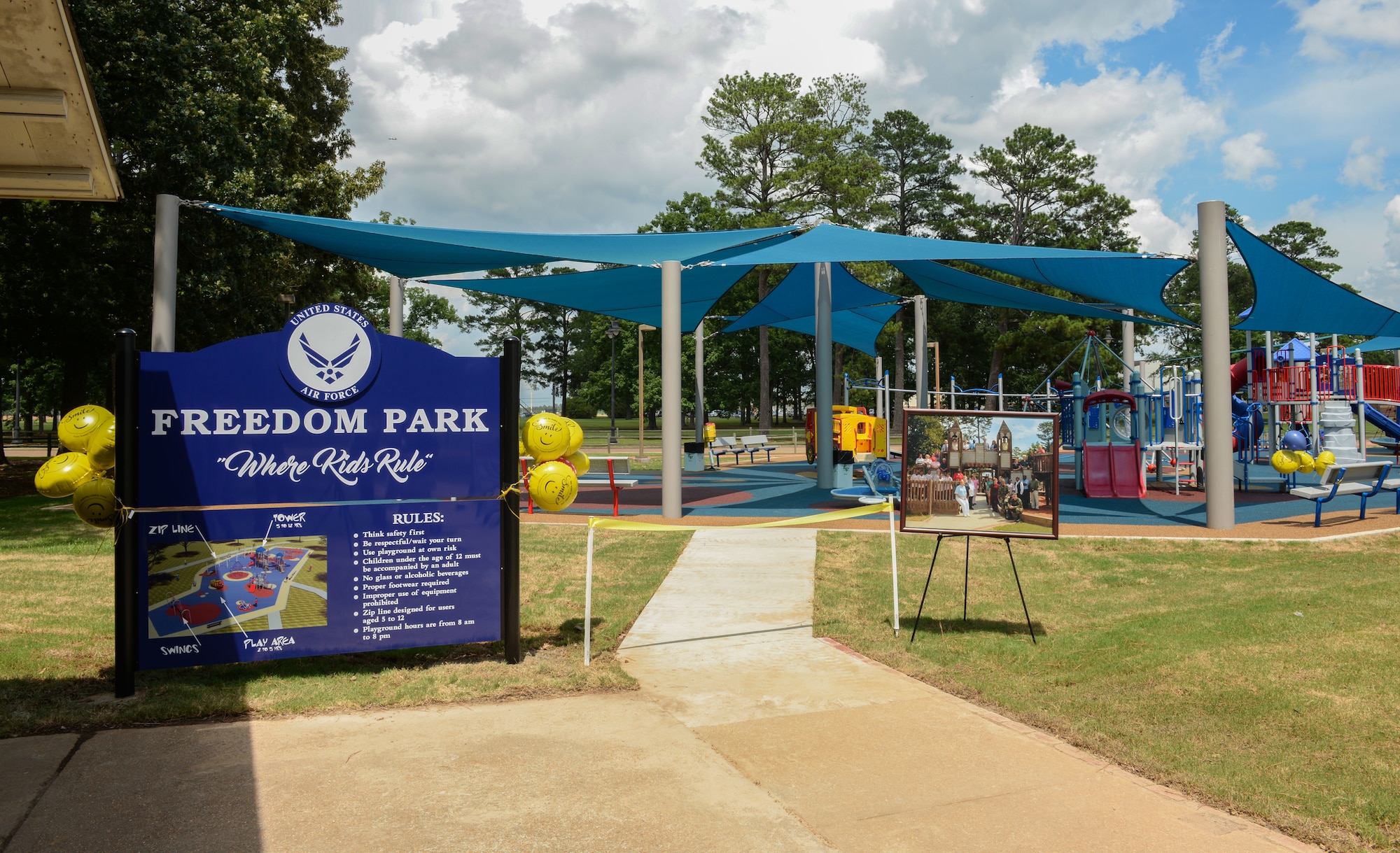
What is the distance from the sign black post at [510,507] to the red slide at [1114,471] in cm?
1280

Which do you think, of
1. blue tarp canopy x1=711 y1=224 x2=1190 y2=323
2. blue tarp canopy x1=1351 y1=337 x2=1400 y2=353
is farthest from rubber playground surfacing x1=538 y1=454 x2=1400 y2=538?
blue tarp canopy x1=1351 y1=337 x2=1400 y2=353

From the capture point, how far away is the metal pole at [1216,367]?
10820 mm

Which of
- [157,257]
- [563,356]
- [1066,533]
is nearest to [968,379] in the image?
[563,356]

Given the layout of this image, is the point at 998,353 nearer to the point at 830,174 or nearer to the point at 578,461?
the point at 830,174

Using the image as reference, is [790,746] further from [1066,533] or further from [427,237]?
[427,237]

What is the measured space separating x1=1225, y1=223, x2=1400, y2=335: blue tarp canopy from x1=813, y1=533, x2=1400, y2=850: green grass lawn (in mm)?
3666

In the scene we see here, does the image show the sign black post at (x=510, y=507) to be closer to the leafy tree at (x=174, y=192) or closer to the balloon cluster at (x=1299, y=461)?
the leafy tree at (x=174, y=192)

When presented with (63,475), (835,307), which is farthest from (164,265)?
(835,307)

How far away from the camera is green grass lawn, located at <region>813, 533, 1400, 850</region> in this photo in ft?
12.3

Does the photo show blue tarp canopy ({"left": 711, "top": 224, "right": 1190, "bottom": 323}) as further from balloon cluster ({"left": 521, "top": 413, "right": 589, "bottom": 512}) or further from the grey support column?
the grey support column

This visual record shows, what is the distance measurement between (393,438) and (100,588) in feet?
14.2

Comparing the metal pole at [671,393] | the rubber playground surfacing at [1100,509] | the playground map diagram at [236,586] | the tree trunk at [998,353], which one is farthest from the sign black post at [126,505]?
the tree trunk at [998,353]

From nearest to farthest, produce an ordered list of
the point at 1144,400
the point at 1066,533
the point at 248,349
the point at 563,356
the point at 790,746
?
the point at 790,746, the point at 248,349, the point at 1066,533, the point at 1144,400, the point at 563,356

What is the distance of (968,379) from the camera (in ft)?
191
